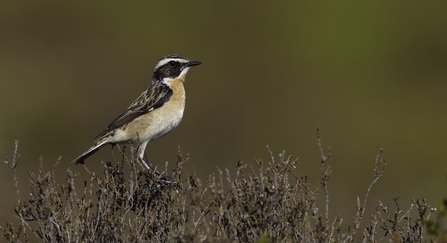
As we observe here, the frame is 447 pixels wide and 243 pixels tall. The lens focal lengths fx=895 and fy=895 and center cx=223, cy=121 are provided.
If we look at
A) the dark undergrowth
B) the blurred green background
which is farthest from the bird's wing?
the blurred green background

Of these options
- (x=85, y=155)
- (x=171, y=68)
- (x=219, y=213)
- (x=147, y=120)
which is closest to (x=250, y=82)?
(x=171, y=68)

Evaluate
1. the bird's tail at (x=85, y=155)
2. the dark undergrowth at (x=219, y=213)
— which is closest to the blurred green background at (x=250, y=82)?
the bird's tail at (x=85, y=155)

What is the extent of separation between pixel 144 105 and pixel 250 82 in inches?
536

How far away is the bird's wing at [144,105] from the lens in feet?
27.7

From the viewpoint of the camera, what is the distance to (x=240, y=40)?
990 inches

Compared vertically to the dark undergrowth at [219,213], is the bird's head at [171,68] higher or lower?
higher

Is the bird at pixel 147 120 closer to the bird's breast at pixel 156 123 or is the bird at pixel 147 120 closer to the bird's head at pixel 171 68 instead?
the bird's breast at pixel 156 123

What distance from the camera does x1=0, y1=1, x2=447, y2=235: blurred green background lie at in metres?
17.6

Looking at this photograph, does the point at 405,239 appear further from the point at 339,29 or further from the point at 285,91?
the point at 339,29

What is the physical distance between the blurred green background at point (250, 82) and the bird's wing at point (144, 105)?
17.3 feet

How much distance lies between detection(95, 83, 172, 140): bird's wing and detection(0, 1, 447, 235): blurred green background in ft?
17.3

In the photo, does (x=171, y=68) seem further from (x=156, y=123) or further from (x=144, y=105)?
(x=156, y=123)

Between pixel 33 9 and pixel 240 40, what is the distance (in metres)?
5.79

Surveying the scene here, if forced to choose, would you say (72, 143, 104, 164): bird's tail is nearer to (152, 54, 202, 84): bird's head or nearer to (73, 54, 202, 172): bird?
(73, 54, 202, 172): bird
